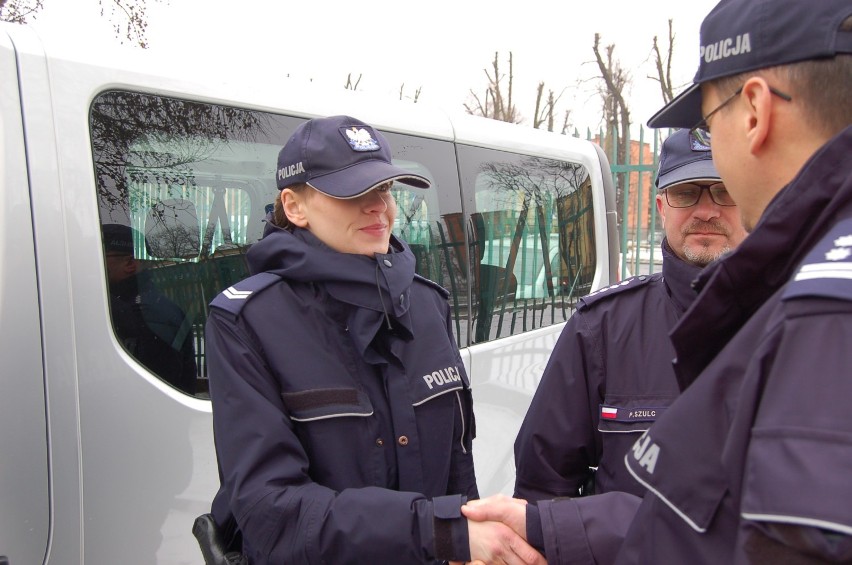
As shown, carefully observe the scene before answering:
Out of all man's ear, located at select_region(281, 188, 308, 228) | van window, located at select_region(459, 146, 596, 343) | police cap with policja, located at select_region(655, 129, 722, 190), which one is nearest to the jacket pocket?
man's ear, located at select_region(281, 188, 308, 228)

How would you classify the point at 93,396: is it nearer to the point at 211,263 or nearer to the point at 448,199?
the point at 211,263

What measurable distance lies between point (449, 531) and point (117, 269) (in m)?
1.17

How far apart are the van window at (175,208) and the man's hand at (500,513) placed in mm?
995

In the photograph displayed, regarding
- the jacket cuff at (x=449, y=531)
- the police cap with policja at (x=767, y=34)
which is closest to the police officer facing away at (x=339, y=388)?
the jacket cuff at (x=449, y=531)

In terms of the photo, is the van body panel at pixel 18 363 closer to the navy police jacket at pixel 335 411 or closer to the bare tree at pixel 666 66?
the navy police jacket at pixel 335 411

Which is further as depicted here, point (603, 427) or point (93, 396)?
point (93, 396)

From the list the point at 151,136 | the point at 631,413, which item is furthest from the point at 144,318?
the point at 631,413

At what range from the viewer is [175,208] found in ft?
6.71

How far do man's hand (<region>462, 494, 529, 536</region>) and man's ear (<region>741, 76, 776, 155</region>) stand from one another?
837 mm

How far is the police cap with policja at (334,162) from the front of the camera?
5.18 feet

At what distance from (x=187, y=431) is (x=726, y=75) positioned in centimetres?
163

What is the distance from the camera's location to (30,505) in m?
1.62

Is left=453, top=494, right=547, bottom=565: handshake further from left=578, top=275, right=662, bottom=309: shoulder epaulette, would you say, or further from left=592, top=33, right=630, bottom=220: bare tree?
left=592, top=33, right=630, bottom=220: bare tree

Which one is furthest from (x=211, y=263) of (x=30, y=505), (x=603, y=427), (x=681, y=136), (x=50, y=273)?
(x=681, y=136)
